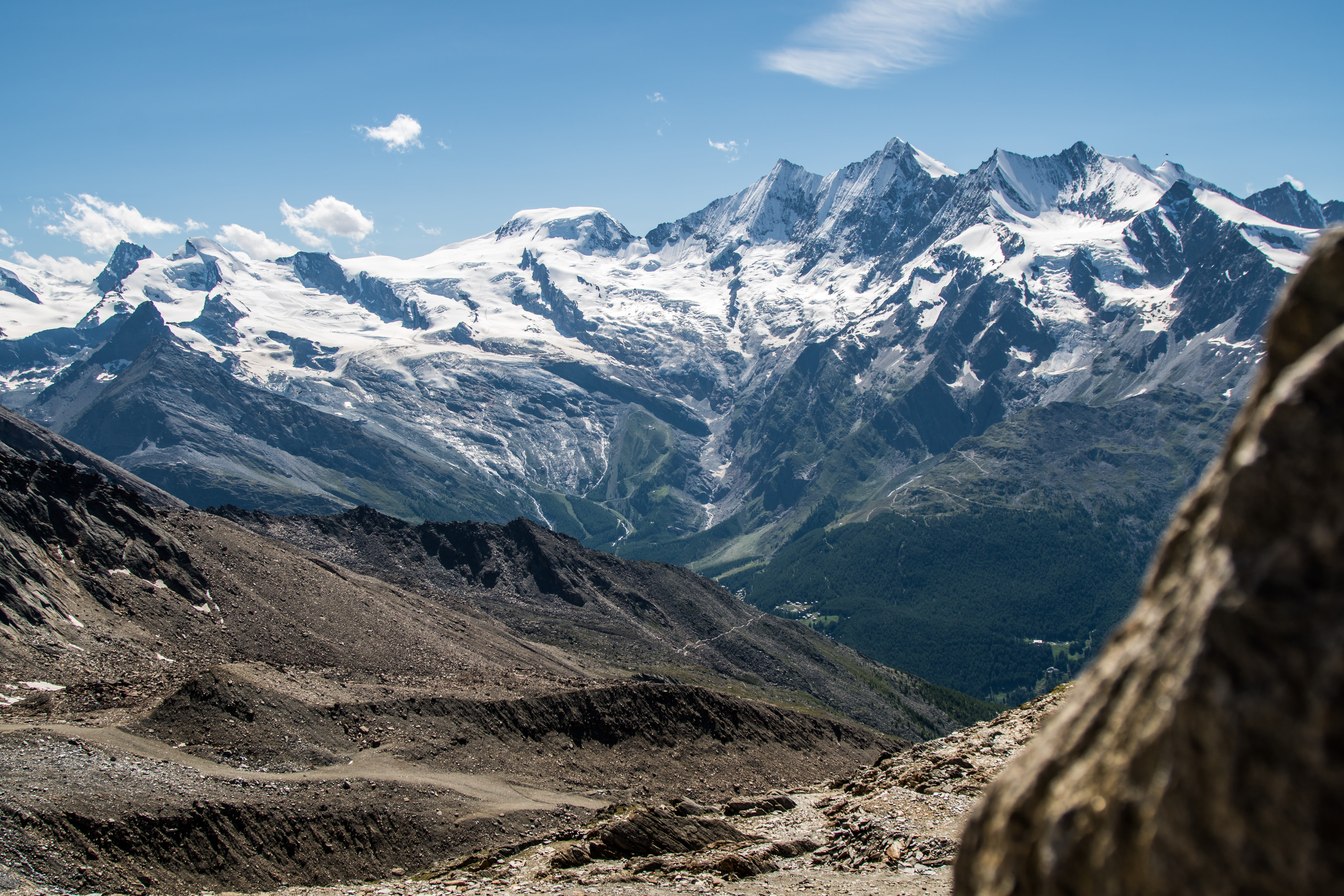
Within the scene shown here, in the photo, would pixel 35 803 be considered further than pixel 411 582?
No

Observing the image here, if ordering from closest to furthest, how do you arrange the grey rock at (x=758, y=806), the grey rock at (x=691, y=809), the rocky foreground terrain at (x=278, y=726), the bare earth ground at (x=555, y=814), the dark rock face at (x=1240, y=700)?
the dark rock face at (x=1240, y=700) → the bare earth ground at (x=555, y=814) → the rocky foreground terrain at (x=278, y=726) → the grey rock at (x=691, y=809) → the grey rock at (x=758, y=806)

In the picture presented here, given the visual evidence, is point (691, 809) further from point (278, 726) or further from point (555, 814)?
point (278, 726)

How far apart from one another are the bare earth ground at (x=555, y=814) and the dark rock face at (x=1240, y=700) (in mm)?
29819

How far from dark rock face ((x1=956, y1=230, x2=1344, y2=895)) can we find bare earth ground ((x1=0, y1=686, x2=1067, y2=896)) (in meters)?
29.8

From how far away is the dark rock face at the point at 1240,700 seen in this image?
25.9ft

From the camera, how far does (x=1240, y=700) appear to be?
8.09 meters

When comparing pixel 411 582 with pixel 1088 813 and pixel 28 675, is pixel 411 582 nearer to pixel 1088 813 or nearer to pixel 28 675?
pixel 28 675

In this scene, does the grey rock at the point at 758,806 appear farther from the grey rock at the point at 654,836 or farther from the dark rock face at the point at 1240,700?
the dark rock face at the point at 1240,700

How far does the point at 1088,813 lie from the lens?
29.8ft

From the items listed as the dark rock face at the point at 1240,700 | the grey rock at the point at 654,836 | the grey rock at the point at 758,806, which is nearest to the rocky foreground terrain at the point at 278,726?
the grey rock at the point at 654,836

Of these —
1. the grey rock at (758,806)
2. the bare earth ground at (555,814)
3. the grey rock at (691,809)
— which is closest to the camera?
the bare earth ground at (555,814)

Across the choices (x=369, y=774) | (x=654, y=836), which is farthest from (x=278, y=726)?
(x=654, y=836)

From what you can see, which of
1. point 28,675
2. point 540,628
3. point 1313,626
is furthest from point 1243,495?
point 540,628

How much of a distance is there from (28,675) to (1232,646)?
9005 centimetres
